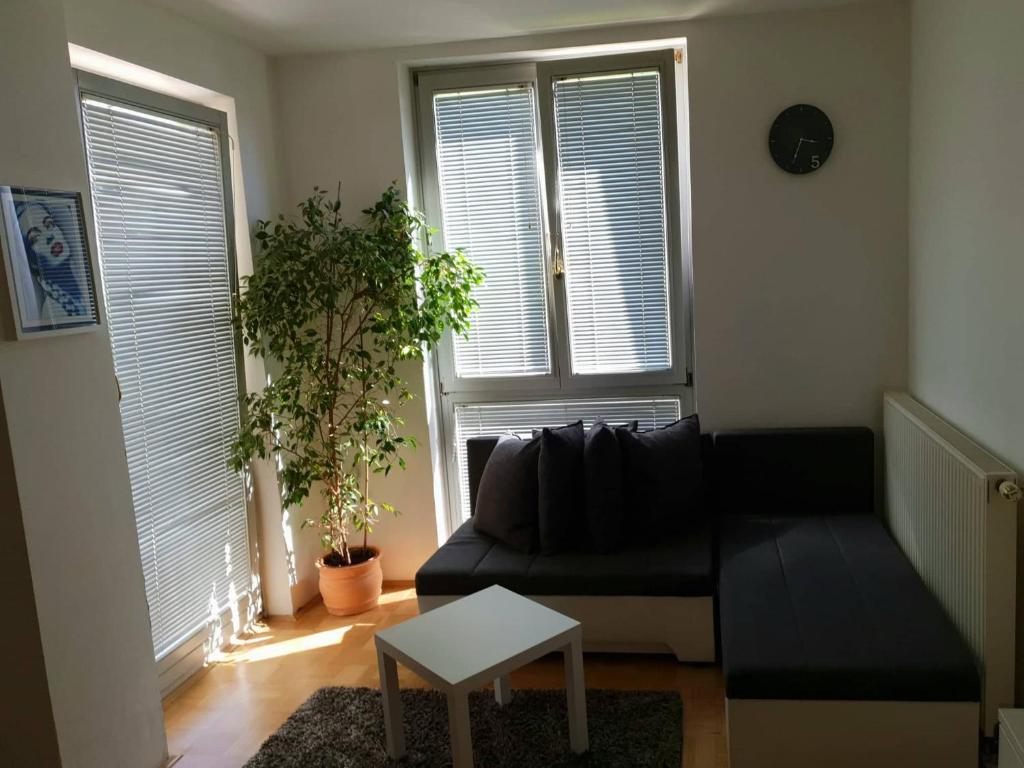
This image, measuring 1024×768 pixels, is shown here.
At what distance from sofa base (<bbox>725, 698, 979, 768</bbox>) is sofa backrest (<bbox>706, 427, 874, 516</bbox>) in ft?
4.46

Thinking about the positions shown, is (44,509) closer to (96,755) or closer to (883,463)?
(96,755)

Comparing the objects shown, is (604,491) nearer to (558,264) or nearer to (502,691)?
(502,691)

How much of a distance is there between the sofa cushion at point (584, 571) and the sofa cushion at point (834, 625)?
0.41 feet

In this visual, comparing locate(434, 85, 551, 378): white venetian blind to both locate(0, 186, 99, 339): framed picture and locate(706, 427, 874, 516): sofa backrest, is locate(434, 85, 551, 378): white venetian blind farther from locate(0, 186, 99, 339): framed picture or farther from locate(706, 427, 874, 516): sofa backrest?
locate(0, 186, 99, 339): framed picture

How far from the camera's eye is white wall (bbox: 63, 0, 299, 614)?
293 cm

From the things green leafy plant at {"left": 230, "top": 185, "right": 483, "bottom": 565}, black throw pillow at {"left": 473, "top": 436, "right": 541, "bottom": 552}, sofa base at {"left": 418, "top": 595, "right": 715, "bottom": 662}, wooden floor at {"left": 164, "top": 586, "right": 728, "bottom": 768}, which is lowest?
wooden floor at {"left": 164, "top": 586, "right": 728, "bottom": 768}

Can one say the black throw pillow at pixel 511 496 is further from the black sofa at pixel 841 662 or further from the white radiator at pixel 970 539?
the white radiator at pixel 970 539

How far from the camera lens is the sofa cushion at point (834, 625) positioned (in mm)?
2307

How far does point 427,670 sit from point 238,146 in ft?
7.89

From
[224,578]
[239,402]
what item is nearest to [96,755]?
[224,578]

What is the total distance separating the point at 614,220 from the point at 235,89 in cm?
173

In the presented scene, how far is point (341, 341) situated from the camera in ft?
12.7

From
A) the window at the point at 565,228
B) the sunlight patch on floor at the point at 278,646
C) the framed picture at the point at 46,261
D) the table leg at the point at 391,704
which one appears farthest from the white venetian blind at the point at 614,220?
the framed picture at the point at 46,261

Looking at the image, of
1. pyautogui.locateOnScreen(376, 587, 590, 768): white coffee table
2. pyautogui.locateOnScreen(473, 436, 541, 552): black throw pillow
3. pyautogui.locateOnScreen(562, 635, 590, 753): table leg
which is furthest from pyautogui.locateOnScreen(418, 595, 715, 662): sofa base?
pyautogui.locateOnScreen(562, 635, 590, 753): table leg
